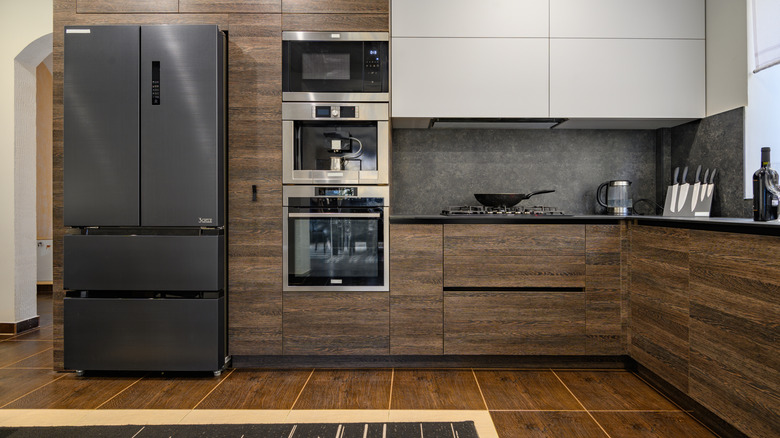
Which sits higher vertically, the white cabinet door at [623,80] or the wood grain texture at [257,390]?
the white cabinet door at [623,80]

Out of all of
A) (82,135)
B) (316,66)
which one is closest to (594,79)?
(316,66)

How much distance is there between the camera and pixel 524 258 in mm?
2627

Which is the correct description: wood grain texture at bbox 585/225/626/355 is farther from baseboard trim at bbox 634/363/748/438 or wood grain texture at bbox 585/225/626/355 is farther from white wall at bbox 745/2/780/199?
white wall at bbox 745/2/780/199

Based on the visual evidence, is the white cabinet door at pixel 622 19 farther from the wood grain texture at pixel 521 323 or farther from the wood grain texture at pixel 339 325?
the wood grain texture at pixel 339 325

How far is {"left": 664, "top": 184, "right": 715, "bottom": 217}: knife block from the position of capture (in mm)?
2693

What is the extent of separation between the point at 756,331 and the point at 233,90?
2663 mm

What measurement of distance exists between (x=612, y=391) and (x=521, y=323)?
55cm

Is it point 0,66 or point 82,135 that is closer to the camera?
point 82,135

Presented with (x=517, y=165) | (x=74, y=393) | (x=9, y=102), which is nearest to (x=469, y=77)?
(x=517, y=165)

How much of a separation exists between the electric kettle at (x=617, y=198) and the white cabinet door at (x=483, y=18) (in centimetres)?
106

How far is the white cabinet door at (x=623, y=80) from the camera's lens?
9.11 feet

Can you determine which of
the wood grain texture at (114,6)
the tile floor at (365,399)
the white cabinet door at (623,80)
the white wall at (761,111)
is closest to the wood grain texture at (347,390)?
the tile floor at (365,399)

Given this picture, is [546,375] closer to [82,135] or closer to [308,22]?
[308,22]

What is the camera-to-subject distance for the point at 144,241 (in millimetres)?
2508
